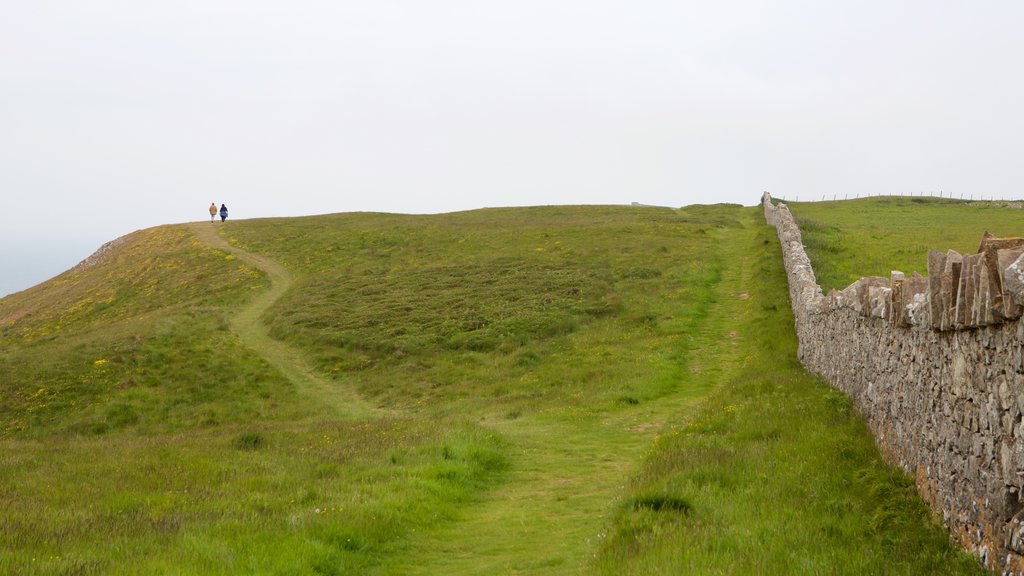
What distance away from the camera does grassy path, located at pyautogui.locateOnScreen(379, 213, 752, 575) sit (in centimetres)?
1038

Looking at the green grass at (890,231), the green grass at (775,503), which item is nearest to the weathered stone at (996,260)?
the green grass at (775,503)

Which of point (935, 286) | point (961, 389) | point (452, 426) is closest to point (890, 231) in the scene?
point (452, 426)

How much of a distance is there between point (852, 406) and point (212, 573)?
10138 mm

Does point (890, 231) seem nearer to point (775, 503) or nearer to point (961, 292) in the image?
point (775, 503)

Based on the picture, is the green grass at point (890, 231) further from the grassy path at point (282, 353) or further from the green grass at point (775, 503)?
the grassy path at point (282, 353)

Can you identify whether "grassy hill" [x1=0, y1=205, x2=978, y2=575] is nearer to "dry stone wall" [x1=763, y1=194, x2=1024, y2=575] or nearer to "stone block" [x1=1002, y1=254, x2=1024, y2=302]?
"dry stone wall" [x1=763, y1=194, x2=1024, y2=575]

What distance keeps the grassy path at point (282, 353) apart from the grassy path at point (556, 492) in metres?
8.51

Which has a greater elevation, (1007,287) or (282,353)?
(1007,287)

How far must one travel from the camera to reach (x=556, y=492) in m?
13.7

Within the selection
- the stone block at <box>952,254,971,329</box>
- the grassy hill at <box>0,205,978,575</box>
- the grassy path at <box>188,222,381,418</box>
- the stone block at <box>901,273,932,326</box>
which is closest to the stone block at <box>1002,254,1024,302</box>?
the stone block at <box>952,254,971,329</box>

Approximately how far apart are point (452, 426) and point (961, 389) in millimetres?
12999

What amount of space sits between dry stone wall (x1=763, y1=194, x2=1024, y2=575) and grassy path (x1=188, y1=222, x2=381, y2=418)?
57.5 feet

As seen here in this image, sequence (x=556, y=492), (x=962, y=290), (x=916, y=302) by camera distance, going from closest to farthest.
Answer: (x=962, y=290) → (x=916, y=302) → (x=556, y=492)

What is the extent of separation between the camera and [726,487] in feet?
35.4
